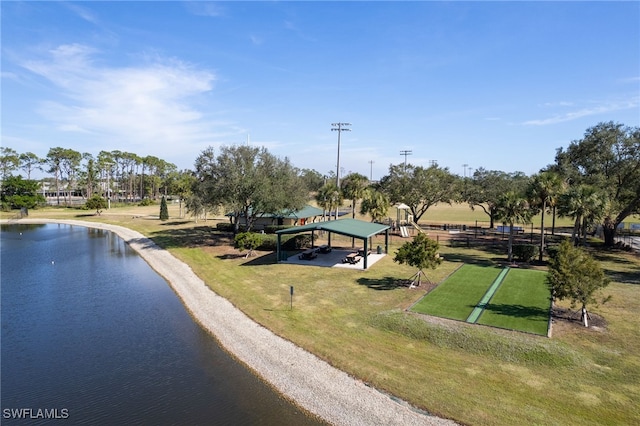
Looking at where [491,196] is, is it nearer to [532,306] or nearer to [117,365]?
[532,306]

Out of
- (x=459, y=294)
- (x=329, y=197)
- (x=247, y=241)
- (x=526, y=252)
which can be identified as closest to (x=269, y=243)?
(x=247, y=241)

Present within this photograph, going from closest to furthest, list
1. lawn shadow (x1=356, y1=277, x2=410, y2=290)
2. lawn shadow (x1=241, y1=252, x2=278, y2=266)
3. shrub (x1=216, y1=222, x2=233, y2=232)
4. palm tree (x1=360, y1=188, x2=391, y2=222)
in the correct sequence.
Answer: lawn shadow (x1=356, y1=277, x2=410, y2=290) → lawn shadow (x1=241, y1=252, x2=278, y2=266) → palm tree (x1=360, y1=188, x2=391, y2=222) → shrub (x1=216, y1=222, x2=233, y2=232)

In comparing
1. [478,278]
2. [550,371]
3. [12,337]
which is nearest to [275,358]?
[550,371]

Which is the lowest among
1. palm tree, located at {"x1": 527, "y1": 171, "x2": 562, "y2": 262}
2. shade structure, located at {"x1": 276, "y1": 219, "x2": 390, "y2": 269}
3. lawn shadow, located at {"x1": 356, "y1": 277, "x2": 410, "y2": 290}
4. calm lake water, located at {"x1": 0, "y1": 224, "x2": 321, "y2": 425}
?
calm lake water, located at {"x1": 0, "y1": 224, "x2": 321, "y2": 425}

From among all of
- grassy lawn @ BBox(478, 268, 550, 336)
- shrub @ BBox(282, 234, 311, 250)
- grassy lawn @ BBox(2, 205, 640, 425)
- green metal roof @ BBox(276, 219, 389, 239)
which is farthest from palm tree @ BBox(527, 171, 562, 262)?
shrub @ BBox(282, 234, 311, 250)

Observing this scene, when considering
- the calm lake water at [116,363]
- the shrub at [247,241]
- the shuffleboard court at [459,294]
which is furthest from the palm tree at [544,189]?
the calm lake water at [116,363]

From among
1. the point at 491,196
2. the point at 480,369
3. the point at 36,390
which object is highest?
the point at 491,196

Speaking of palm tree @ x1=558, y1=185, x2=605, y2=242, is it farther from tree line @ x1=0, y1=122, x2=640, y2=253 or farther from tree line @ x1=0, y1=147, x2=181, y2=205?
tree line @ x1=0, y1=147, x2=181, y2=205
